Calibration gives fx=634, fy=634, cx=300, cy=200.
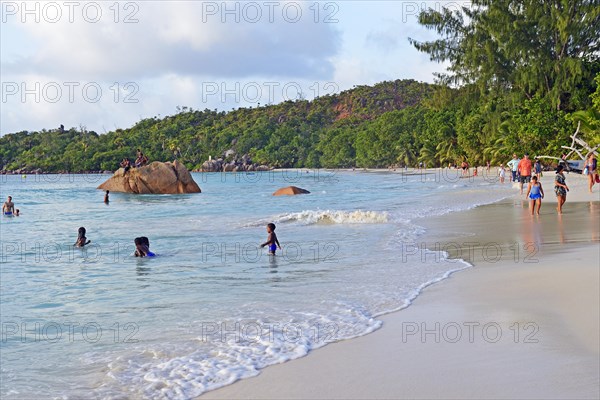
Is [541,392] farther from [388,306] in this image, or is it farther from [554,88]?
[554,88]

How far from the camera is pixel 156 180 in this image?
44969 millimetres

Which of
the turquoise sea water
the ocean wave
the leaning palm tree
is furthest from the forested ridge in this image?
the turquoise sea water

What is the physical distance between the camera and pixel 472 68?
2087 inches

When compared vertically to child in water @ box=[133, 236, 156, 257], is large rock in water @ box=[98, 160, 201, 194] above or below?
above

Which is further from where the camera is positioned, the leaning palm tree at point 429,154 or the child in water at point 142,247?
the leaning palm tree at point 429,154

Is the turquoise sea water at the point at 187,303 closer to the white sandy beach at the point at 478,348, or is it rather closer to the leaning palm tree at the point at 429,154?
the white sandy beach at the point at 478,348

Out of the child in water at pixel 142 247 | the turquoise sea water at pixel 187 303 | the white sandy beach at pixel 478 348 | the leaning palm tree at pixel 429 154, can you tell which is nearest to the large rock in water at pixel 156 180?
the turquoise sea water at pixel 187 303

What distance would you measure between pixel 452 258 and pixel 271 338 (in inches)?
225

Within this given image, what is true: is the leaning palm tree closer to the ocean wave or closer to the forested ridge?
the forested ridge

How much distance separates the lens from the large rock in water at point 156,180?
45031 millimetres

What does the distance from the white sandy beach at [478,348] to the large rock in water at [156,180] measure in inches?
1469

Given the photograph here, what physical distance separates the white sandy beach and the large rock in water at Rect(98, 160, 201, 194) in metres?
37.3

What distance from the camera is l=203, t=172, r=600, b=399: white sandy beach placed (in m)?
4.67

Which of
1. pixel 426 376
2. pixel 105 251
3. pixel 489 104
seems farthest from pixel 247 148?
pixel 426 376
